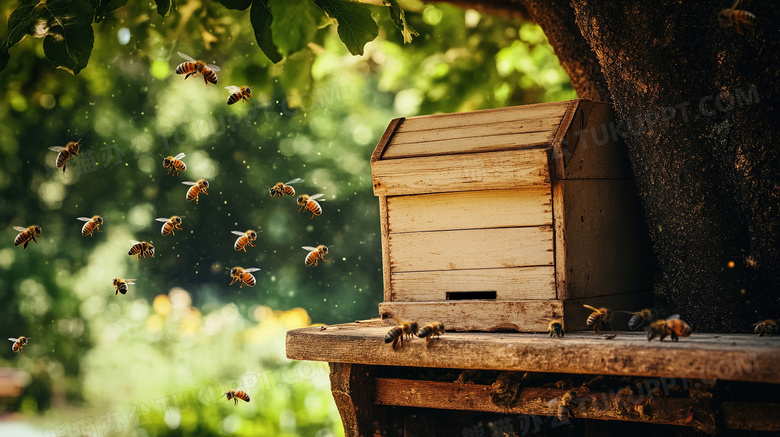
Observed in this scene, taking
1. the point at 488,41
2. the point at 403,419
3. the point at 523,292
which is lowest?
the point at 403,419

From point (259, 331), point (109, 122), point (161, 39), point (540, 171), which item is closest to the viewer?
point (540, 171)

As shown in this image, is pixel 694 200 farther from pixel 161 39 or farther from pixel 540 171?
pixel 161 39

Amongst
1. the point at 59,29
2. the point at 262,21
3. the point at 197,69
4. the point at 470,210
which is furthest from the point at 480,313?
the point at 197,69

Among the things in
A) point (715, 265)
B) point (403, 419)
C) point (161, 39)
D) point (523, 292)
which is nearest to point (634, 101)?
point (715, 265)

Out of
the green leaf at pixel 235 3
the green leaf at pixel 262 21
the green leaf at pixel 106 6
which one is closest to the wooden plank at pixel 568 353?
the green leaf at pixel 262 21

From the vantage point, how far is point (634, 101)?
7.78ft

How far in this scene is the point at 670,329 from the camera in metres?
1.77

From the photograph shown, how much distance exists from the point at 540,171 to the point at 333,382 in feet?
2.96

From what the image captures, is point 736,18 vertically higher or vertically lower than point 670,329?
higher

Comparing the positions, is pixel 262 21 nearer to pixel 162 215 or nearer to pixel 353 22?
pixel 353 22

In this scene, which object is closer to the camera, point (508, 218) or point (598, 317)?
point (598, 317)

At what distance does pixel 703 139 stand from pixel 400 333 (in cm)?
111

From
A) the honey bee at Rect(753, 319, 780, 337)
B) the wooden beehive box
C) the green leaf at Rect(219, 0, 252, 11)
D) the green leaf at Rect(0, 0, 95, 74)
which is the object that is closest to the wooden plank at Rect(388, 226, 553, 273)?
the wooden beehive box

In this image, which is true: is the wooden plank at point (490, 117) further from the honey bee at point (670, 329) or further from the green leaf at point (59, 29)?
the green leaf at point (59, 29)
